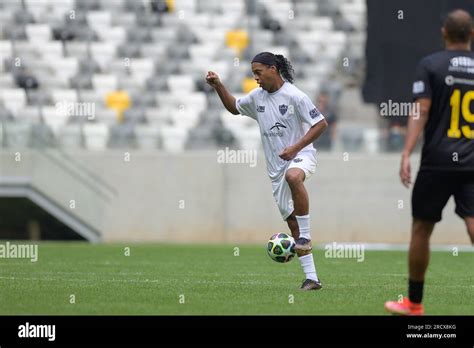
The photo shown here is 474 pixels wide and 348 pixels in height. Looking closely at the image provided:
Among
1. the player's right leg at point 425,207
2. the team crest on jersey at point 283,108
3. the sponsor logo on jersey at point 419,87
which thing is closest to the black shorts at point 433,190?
the player's right leg at point 425,207

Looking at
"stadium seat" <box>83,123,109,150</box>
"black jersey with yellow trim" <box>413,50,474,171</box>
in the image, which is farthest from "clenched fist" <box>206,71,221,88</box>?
"stadium seat" <box>83,123,109,150</box>

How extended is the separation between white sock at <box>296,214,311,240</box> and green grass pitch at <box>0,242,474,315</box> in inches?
23.9

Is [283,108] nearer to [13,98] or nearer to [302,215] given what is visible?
[302,215]

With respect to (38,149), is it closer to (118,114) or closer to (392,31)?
(118,114)

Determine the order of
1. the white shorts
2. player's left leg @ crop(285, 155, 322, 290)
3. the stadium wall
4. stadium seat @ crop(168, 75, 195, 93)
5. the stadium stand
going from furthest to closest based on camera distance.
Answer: stadium seat @ crop(168, 75, 195, 93)
the stadium stand
the stadium wall
the white shorts
player's left leg @ crop(285, 155, 322, 290)

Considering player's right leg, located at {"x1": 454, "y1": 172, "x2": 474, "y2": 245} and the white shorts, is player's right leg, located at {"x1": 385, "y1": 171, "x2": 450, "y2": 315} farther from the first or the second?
the white shorts

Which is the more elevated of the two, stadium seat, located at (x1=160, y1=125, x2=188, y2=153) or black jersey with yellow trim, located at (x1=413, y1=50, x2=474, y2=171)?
stadium seat, located at (x1=160, y1=125, x2=188, y2=153)

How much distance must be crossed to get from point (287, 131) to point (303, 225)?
1069mm

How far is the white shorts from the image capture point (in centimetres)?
1262

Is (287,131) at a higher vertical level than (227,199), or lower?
higher

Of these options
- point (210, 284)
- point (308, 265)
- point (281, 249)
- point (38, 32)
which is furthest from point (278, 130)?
point (38, 32)

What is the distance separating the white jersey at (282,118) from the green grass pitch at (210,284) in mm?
1477

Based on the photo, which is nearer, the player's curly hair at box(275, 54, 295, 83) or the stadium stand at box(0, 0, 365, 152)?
the player's curly hair at box(275, 54, 295, 83)

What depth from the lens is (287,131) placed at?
12.9m
